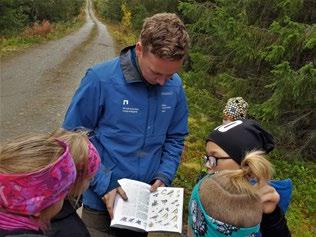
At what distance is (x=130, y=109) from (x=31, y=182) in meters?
1.05

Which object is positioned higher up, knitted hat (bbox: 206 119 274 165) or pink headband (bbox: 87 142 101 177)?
pink headband (bbox: 87 142 101 177)

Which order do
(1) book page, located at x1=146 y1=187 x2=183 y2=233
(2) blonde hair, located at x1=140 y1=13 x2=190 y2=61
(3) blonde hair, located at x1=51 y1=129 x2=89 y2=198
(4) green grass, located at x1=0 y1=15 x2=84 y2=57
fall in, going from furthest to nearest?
(4) green grass, located at x1=0 y1=15 x2=84 y2=57
(1) book page, located at x1=146 y1=187 x2=183 y2=233
(2) blonde hair, located at x1=140 y1=13 x2=190 y2=61
(3) blonde hair, located at x1=51 y1=129 x2=89 y2=198

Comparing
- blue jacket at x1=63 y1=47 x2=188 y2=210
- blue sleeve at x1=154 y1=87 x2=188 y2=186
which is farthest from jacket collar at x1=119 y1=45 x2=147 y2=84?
blue sleeve at x1=154 y1=87 x2=188 y2=186

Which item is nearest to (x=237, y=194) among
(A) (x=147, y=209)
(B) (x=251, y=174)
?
(B) (x=251, y=174)

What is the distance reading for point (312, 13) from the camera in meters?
7.24

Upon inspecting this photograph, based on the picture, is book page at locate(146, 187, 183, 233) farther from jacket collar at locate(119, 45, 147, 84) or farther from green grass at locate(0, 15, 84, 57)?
green grass at locate(0, 15, 84, 57)

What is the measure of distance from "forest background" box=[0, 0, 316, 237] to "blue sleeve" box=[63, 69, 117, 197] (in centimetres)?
332

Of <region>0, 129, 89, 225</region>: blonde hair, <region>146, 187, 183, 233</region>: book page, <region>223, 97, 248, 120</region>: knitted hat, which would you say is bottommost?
<region>223, 97, 248, 120</region>: knitted hat

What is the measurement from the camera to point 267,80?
24.9ft

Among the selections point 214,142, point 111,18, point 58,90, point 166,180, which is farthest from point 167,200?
point 111,18

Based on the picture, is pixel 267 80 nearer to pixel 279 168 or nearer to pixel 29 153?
pixel 279 168

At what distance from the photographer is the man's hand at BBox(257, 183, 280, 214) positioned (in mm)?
2055

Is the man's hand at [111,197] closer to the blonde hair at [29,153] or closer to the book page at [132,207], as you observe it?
the book page at [132,207]

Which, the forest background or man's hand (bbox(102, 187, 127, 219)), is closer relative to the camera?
man's hand (bbox(102, 187, 127, 219))
